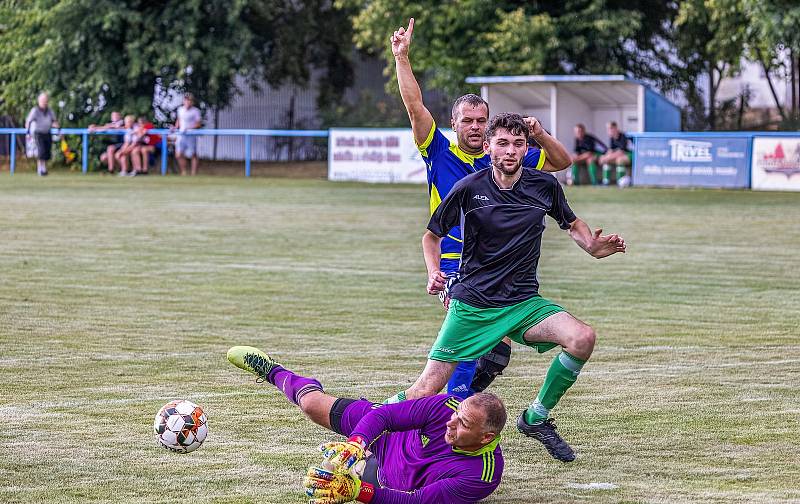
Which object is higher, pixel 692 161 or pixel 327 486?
pixel 692 161

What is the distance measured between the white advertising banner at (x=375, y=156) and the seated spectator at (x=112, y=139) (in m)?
6.69

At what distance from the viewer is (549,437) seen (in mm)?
6789

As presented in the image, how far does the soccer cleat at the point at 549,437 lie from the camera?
22.0ft

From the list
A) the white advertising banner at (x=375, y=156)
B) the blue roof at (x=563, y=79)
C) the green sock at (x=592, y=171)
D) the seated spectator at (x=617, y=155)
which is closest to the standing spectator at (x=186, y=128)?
the white advertising banner at (x=375, y=156)

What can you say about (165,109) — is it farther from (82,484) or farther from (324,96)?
(82,484)

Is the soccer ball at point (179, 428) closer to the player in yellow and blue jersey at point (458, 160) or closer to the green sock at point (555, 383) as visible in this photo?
the player in yellow and blue jersey at point (458, 160)

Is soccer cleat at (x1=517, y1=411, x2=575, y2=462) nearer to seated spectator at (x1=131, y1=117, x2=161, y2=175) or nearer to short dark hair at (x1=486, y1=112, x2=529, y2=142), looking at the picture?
short dark hair at (x1=486, y1=112, x2=529, y2=142)

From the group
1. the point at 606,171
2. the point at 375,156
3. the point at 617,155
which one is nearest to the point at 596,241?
the point at 617,155

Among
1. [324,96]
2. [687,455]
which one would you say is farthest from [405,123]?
[687,455]

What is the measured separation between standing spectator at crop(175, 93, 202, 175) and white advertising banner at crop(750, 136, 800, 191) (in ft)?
49.5

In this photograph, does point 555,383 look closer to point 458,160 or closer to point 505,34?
point 458,160

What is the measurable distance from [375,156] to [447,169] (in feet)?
90.4

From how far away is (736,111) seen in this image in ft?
137

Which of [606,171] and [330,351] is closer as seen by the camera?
[330,351]
